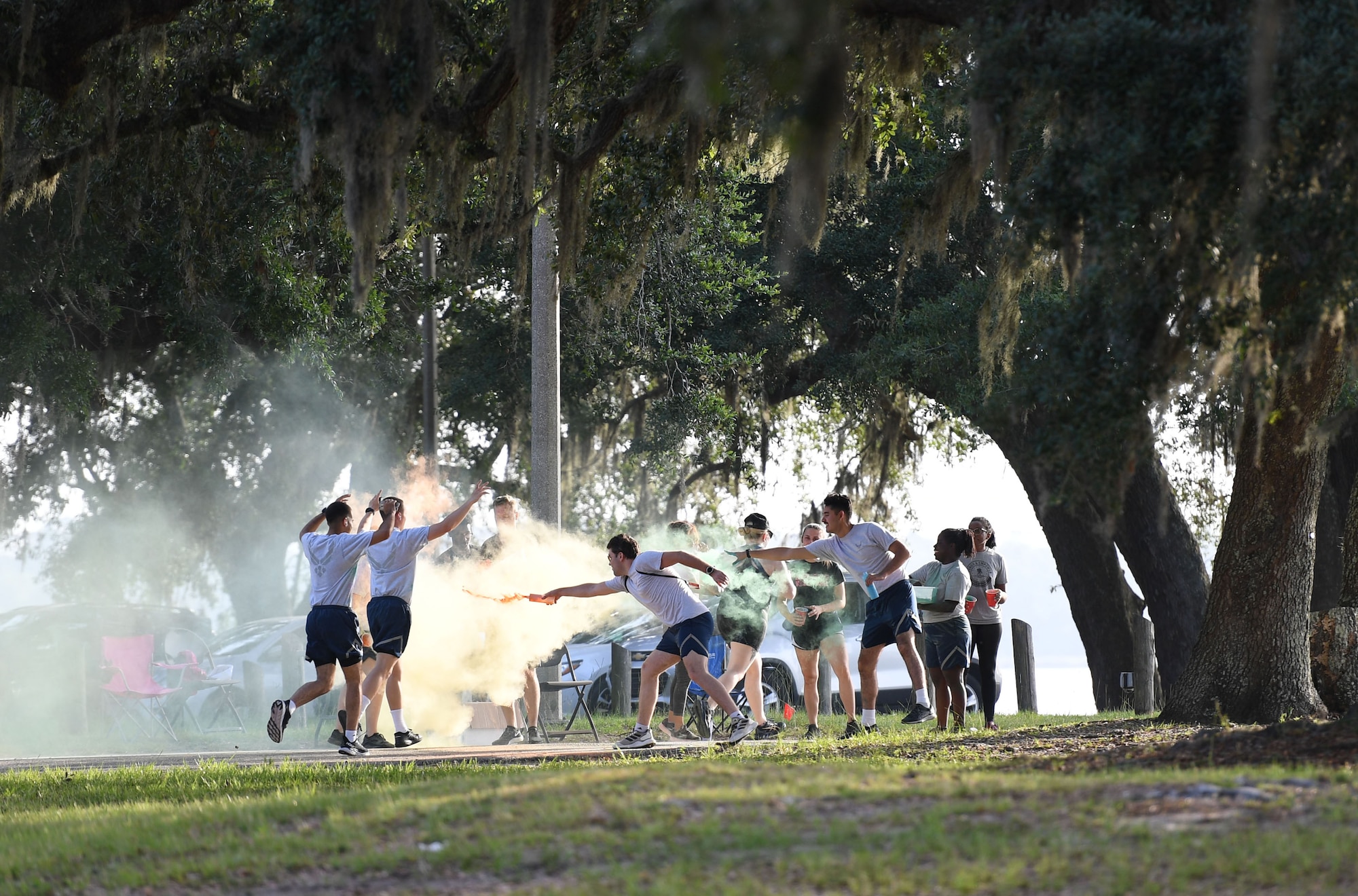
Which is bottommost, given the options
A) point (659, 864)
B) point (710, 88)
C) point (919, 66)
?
point (659, 864)

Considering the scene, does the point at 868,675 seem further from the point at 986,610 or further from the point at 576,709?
the point at 576,709

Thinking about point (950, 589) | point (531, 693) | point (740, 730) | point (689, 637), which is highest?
point (950, 589)

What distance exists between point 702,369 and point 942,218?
24.6ft

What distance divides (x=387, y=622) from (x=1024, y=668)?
8.82 metres

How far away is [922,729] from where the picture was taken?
12008 millimetres

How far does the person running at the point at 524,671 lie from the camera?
12.2 m

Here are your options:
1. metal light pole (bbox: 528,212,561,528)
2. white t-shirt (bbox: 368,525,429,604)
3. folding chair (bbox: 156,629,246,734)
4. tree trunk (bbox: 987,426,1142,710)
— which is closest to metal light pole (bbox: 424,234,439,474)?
metal light pole (bbox: 528,212,561,528)

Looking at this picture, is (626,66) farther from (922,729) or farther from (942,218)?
(922,729)

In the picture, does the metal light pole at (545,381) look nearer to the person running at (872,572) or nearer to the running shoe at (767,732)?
the running shoe at (767,732)

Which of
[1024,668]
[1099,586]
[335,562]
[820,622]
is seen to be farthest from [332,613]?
[1099,586]

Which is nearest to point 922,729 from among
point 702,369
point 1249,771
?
point 1249,771

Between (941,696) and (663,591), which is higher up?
(663,591)

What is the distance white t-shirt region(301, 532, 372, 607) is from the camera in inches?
409

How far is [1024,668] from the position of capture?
1681cm
